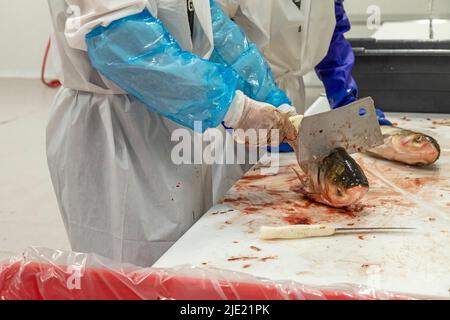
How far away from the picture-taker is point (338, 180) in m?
1.46

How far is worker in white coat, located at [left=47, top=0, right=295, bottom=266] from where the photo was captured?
1.31 metres

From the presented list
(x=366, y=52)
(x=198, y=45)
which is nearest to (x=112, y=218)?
(x=198, y=45)

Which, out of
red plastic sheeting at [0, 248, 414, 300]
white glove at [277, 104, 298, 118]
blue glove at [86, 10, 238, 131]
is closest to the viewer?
red plastic sheeting at [0, 248, 414, 300]

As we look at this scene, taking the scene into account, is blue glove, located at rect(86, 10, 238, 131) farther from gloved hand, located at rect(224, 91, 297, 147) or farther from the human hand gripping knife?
the human hand gripping knife

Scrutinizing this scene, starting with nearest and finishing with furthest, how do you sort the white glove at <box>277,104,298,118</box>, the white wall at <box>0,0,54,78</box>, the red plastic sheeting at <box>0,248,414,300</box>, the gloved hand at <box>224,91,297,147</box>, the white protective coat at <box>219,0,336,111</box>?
the red plastic sheeting at <box>0,248,414,300</box> → the gloved hand at <box>224,91,297,147</box> → the white glove at <box>277,104,298,118</box> → the white protective coat at <box>219,0,336,111</box> → the white wall at <box>0,0,54,78</box>

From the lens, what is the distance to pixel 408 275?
116 centimetres

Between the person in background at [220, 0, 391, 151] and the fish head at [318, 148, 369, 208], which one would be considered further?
the person in background at [220, 0, 391, 151]

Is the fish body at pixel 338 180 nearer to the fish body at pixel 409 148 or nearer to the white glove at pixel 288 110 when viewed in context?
the white glove at pixel 288 110

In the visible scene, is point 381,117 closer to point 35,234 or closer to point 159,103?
point 159,103

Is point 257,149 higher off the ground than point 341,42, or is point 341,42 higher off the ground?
point 341,42

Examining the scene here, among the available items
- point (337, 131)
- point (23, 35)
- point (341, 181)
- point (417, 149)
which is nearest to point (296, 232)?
point (341, 181)

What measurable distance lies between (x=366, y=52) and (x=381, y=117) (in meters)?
0.30

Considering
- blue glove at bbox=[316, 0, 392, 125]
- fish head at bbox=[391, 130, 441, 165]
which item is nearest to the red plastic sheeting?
fish head at bbox=[391, 130, 441, 165]

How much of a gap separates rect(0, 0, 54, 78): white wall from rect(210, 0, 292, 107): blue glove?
15.2 ft
